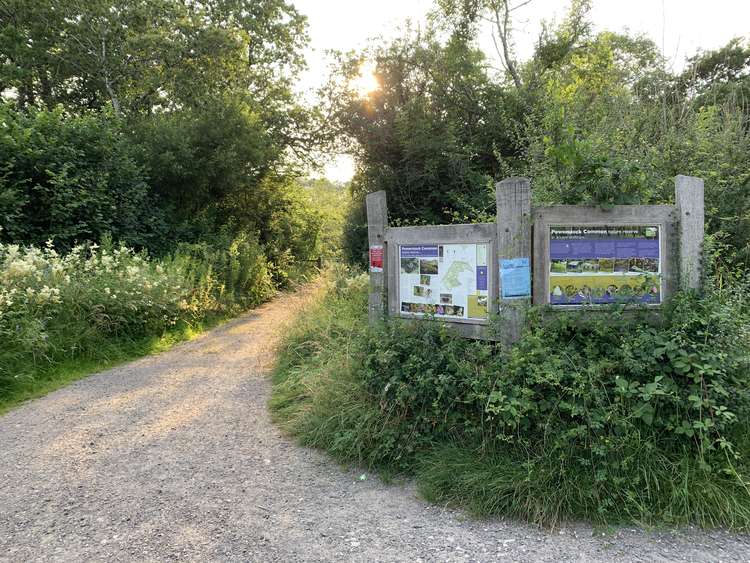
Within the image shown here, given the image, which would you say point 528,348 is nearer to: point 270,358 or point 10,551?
point 10,551

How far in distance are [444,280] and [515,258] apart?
0.68 metres

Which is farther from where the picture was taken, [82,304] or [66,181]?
[66,181]

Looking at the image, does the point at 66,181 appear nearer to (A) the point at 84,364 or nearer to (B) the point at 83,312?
(B) the point at 83,312

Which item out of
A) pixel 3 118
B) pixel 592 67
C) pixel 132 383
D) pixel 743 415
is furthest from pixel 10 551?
pixel 592 67

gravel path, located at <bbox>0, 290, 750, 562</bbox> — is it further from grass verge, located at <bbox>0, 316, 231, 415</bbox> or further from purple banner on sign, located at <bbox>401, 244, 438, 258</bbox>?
purple banner on sign, located at <bbox>401, 244, 438, 258</bbox>

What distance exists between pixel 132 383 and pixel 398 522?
4.33 metres

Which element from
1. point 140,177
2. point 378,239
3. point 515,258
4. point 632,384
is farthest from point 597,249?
point 140,177

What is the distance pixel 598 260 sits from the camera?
11.7 ft

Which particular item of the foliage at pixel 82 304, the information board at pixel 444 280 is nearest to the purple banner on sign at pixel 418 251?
the information board at pixel 444 280

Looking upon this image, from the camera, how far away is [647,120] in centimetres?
716

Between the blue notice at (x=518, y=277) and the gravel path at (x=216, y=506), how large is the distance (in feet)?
5.20

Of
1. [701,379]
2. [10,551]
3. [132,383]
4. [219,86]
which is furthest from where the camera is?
[219,86]

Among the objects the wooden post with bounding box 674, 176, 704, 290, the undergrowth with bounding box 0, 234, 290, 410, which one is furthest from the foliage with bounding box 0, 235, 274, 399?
the wooden post with bounding box 674, 176, 704, 290

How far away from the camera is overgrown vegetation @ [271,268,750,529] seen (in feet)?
9.32
